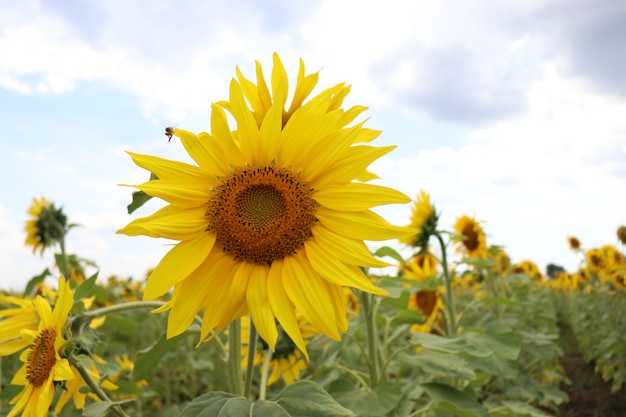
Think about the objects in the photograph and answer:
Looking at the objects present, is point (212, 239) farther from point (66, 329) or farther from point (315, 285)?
point (66, 329)

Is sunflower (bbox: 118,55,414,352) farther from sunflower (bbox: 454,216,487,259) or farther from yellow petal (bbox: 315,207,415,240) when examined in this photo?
sunflower (bbox: 454,216,487,259)

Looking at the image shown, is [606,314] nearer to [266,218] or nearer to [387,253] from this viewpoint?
[387,253]

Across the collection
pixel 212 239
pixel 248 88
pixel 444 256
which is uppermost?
pixel 248 88

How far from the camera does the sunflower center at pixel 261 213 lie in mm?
1481

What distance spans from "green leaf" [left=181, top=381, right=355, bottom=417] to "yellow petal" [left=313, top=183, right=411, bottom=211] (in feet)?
1.50

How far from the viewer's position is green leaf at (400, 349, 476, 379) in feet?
6.91

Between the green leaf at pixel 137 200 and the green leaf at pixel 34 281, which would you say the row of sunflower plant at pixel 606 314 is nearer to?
the green leaf at pixel 34 281

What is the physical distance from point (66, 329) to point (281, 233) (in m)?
0.68

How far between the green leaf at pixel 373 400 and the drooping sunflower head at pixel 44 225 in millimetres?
3100

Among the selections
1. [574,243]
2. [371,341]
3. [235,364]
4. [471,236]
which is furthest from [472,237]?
[574,243]

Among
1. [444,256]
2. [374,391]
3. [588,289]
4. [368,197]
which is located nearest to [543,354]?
[444,256]

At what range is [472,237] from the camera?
5.08 meters

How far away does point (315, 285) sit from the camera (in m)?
1.42

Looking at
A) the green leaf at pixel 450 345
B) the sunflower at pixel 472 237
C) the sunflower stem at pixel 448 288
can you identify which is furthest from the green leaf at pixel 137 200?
the sunflower at pixel 472 237
